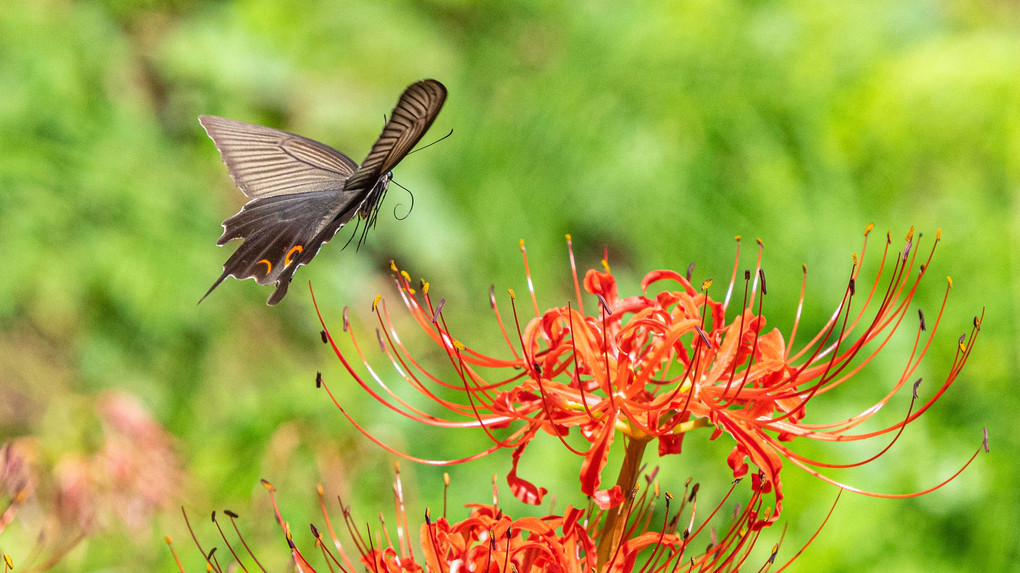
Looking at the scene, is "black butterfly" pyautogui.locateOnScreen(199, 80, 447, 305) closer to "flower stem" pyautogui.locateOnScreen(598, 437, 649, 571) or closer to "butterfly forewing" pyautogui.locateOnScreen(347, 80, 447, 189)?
"butterfly forewing" pyautogui.locateOnScreen(347, 80, 447, 189)

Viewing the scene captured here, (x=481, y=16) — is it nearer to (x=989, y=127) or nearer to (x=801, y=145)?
(x=801, y=145)

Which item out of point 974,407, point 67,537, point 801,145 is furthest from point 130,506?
point 801,145

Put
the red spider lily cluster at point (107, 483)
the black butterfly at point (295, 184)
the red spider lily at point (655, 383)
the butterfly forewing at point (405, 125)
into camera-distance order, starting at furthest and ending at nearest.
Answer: the red spider lily cluster at point (107, 483) → the black butterfly at point (295, 184) → the butterfly forewing at point (405, 125) → the red spider lily at point (655, 383)

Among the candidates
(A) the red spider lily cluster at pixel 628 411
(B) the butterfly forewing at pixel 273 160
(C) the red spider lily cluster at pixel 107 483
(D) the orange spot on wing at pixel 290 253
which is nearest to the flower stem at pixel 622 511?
(A) the red spider lily cluster at pixel 628 411

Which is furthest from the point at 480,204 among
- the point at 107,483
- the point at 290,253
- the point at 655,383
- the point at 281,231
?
the point at 655,383

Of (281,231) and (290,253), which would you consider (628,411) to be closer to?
(290,253)

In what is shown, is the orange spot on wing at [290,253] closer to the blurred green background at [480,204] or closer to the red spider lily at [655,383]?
the red spider lily at [655,383]
